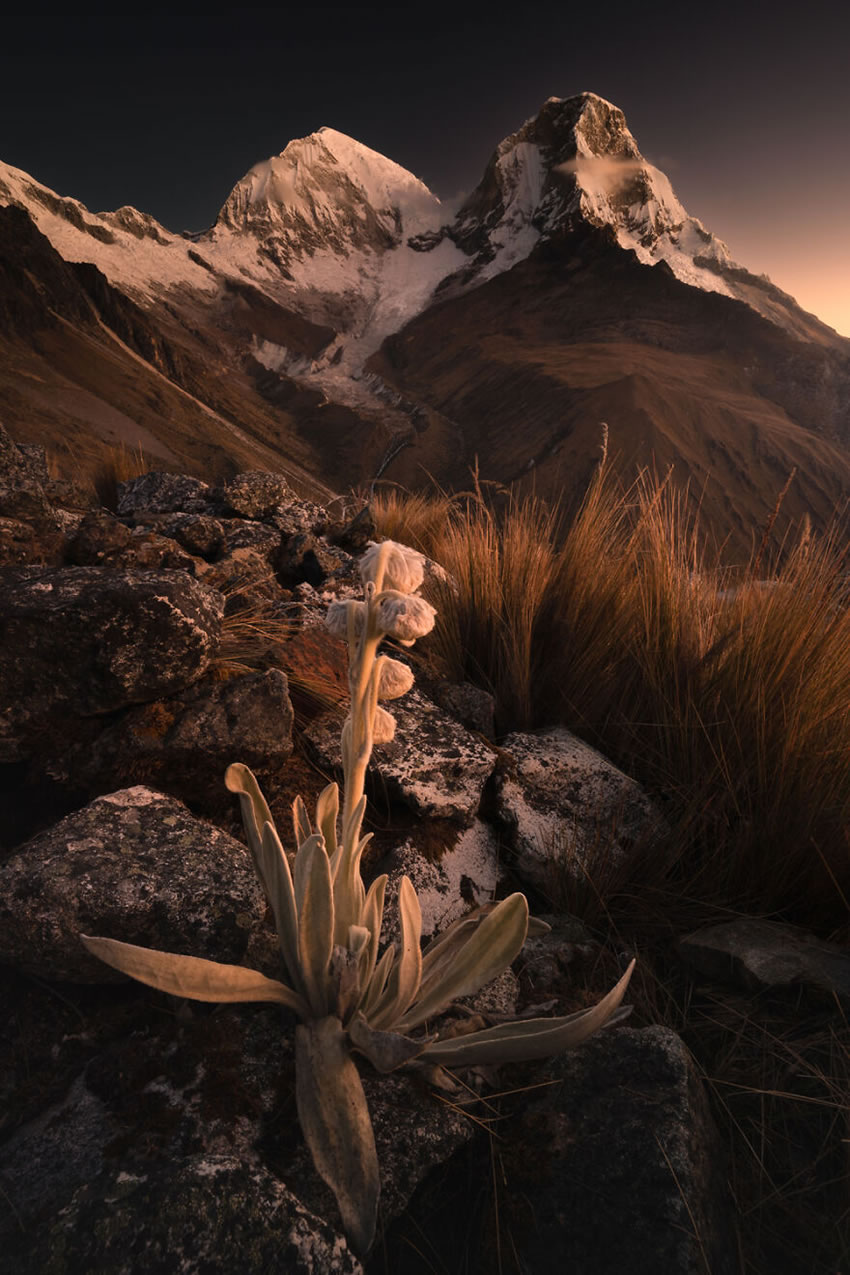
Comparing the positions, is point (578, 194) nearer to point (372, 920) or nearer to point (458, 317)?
point (458, 317)

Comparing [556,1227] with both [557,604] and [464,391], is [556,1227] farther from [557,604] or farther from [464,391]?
[464,391]

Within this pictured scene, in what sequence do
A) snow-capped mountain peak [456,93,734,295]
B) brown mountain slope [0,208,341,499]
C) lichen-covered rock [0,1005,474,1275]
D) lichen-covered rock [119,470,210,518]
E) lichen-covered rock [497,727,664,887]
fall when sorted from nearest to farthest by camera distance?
lichen-covered rock [0,1005,474,1275] → lichen-covered rock [497,727,664,887] → lichen-covered rock [119,470,210,518] → brown mountain slope [0,208,341,499] → snow-capped mountain peak [456,93,734,295]

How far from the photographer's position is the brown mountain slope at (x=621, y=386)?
194 ft

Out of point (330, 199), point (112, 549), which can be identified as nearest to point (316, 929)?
point (112, 549)

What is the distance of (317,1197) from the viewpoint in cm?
111

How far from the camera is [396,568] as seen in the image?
1173 millimetres

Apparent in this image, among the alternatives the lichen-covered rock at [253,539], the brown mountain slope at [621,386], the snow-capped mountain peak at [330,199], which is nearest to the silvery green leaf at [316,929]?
the lichen-covered rock at [253,539]

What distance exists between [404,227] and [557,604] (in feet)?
615

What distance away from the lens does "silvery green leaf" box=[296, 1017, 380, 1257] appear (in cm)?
101

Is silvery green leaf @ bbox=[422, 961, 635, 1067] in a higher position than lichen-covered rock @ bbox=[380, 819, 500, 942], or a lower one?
higher

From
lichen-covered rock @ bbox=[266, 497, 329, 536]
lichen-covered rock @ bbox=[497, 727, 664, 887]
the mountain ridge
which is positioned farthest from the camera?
the mountain ridge

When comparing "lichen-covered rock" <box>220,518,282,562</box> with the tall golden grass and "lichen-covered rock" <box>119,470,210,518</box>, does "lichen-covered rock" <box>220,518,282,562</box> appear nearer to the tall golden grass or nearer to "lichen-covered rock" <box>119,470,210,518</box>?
"lichen-covered rock" <box>119,470,210,518</box>

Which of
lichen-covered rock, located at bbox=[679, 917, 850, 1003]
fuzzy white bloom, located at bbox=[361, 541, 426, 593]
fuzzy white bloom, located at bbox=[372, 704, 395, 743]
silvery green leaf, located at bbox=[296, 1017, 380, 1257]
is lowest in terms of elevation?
silvery green leaf, located at bbox=[296, 1017, 380, 1257]

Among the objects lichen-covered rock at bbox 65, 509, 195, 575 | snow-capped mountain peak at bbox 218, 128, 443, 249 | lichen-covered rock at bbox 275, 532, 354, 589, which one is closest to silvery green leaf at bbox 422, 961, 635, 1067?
lichen-covered rock at bbox 65, 509, 195, 575
